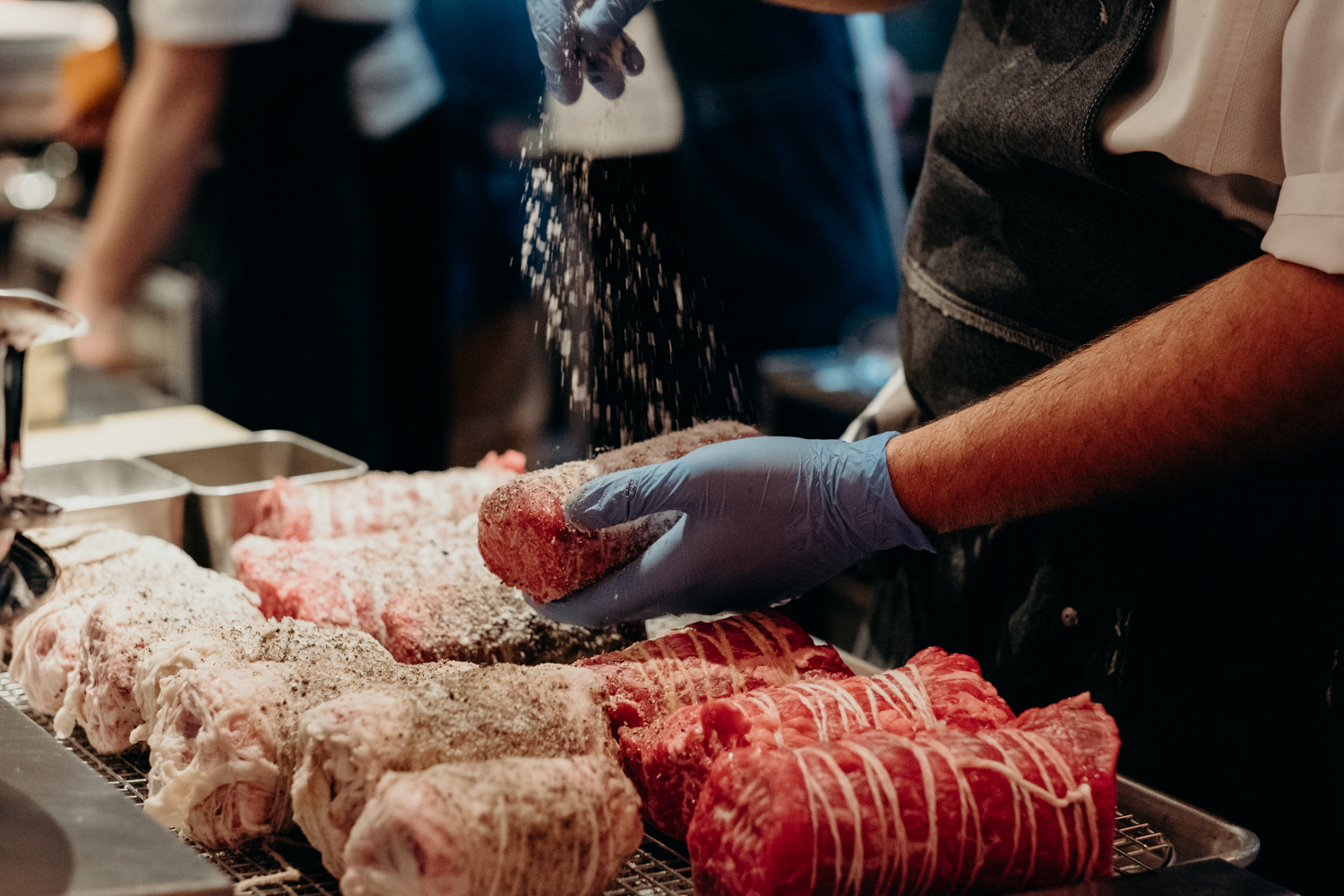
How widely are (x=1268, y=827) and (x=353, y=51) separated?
148 inches

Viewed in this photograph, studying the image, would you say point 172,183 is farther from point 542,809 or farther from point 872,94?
point 542,809

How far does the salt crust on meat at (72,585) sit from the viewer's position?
5.88ft

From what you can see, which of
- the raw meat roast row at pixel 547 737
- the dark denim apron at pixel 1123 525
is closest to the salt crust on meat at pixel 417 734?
the raw meat roast row at pixel 547 737

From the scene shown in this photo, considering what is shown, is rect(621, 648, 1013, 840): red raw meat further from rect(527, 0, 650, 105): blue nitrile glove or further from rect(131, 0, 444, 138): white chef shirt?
rect(131, 0, 444, 138): white chef shirt

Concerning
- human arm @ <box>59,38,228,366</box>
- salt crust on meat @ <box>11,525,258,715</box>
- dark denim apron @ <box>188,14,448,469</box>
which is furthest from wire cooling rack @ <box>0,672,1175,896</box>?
dark denim apron @ <box>188,14,448,469</box>

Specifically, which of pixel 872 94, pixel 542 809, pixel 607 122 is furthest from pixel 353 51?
pixel 542 809

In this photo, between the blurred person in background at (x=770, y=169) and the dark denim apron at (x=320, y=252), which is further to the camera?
the blurred person in background at (x=770, y=169)

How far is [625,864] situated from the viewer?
145 cm

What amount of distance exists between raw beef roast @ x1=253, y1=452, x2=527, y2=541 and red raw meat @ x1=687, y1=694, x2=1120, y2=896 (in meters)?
1.06

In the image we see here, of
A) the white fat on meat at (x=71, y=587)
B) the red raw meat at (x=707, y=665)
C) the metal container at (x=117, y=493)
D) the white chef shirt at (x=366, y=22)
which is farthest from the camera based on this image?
the white chef shirt at (x=366, y=22)

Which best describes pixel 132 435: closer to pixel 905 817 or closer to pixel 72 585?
pixel 72 585

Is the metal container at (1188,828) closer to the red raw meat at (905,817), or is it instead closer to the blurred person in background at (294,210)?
the red raw meat at (905,817)

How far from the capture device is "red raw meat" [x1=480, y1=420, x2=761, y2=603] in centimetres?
186

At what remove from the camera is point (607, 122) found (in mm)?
2852
